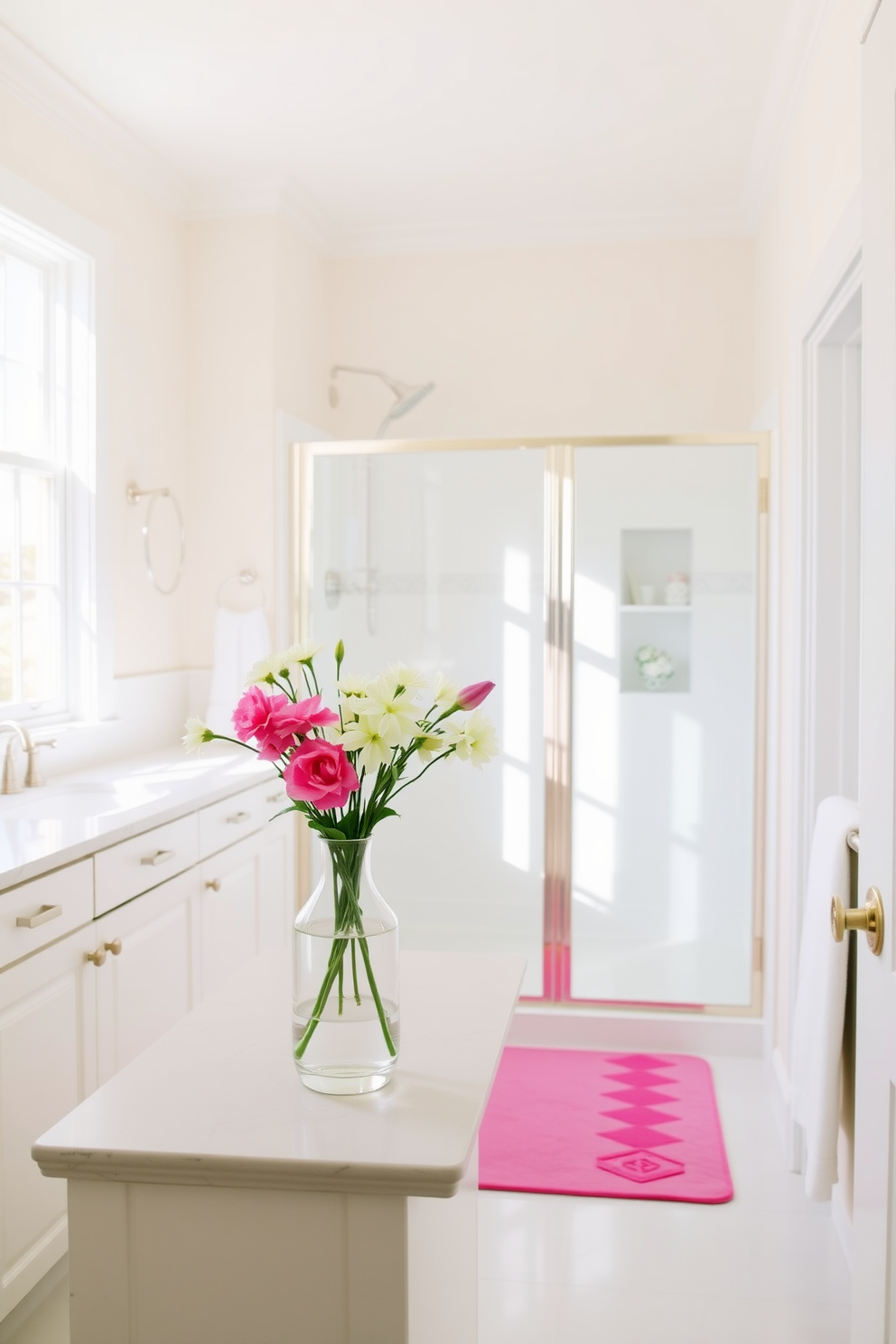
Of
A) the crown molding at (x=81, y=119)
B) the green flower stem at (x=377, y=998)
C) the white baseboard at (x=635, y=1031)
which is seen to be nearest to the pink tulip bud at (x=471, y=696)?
the green flower stem at (x=377, y=998)

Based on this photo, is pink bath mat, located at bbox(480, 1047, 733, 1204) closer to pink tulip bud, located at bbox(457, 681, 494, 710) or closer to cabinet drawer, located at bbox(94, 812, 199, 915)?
cabinet drawer, located at bbox(94, 812, 199, 915)

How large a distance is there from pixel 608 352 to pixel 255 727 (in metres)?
3.33

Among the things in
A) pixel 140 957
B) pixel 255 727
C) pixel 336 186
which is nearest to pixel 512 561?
pixel 336 186

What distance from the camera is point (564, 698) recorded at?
370cm

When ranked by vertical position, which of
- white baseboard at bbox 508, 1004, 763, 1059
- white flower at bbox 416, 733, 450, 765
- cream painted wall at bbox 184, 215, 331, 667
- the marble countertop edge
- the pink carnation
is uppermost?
cream painted wall at bbox 184, 215, 331, 667

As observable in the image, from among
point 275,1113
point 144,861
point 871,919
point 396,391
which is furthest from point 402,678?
point 396,391

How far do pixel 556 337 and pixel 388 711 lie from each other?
3.30m

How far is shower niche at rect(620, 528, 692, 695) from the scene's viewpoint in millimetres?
3639

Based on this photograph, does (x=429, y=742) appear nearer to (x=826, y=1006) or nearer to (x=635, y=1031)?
(x=826, y=1006)

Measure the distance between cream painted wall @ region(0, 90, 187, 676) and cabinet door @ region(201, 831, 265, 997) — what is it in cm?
72

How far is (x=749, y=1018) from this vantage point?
143 inches

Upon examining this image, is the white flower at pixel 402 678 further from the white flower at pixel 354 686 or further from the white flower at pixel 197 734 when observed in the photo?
the white flower at pixel 197 734

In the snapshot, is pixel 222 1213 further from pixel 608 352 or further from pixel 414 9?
Result: pixel 608 352

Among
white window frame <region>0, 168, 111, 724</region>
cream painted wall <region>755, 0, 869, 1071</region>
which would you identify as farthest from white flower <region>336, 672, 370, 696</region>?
white window frame <region>0, 168, 111, 724</region>
